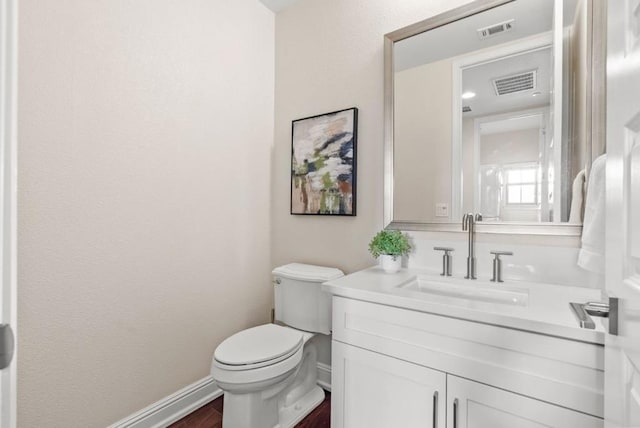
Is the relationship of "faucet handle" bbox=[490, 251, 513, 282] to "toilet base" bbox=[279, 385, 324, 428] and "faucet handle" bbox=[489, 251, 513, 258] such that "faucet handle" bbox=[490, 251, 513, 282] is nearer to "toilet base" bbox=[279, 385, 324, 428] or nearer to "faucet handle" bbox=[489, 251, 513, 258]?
"faucet handle" bbox=[489, 251, 513, 258]

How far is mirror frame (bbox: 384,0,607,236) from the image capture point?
120 centimetres

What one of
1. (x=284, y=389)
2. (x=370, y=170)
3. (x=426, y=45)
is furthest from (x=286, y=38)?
(x=284, y=389)

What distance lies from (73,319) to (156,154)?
83cm

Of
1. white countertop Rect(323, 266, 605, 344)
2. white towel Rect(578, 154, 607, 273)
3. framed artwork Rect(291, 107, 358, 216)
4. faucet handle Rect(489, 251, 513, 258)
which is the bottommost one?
white countertop Rect(323, 266, 605, 344)

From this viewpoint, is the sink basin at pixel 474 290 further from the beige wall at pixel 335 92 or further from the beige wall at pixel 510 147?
the beige wall at pixel 510 147

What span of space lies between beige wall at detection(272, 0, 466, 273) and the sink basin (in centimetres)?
41

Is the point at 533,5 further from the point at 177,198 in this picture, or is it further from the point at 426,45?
the point at 177,198

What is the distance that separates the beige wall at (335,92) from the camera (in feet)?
5.85

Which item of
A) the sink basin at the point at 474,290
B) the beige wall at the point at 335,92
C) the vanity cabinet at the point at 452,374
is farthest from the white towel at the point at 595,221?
the beige wall at the point at 335,92

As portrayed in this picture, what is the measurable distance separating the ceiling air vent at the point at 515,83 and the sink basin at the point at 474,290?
0.86m

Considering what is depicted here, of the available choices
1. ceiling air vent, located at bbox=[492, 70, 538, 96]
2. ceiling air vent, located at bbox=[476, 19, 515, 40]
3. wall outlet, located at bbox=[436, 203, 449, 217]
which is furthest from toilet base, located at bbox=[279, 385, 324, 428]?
ceiling air vent, located at bbox=[476, 19, 515, 40]

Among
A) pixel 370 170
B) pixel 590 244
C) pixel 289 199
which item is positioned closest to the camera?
pixel 590 244

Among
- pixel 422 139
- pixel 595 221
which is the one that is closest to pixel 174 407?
pixel 422 139

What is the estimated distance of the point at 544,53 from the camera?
133 cm
